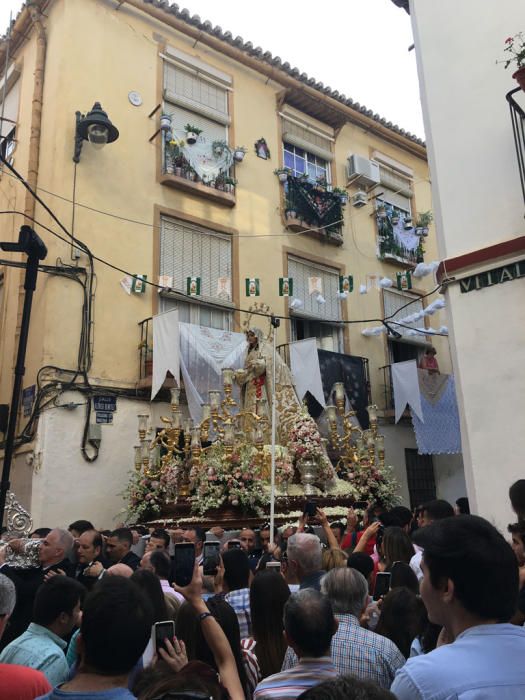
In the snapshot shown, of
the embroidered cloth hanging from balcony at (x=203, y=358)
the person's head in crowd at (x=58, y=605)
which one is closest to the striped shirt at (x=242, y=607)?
the person's head in crowd at (x=58, y=605)

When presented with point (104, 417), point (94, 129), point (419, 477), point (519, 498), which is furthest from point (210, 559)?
point (419, 477)

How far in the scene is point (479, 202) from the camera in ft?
23.9

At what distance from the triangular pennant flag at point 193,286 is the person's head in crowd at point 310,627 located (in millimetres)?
11175

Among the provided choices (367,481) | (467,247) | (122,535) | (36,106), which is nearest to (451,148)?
(467,247)

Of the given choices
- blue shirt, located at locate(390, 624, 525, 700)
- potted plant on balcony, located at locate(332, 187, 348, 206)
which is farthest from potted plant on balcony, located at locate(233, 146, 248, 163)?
blue shirt, located at locate(390, 624, 525, 700)

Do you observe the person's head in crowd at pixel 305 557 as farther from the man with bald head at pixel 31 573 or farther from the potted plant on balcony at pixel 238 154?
the potted plant on balcony at pixel 238 154

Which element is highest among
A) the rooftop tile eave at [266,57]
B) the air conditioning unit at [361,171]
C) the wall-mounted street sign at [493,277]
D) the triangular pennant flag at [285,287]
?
the rooftop tile eave at [266,57]

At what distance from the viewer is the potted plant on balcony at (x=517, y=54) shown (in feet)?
21.3

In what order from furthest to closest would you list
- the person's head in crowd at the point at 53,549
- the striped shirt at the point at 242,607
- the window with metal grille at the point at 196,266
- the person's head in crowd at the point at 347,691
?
the window with metal grille at the point at 196,266 → the person's head in crowd at the point at 53,549 → the striped shirt at the point at 242,607 → the person's head in crowd at the point at 347,691

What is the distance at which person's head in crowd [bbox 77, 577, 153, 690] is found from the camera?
2078 millimetres

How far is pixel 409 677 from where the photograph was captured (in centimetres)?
171

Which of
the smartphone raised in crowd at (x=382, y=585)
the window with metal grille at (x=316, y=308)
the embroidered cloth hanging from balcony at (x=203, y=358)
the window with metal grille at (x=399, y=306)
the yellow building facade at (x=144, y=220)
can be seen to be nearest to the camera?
the smartphone raised in crowd at (x=382, y=585)

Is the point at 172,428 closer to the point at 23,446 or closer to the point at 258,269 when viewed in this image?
the point at 23,446

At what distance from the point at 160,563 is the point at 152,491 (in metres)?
6.58
